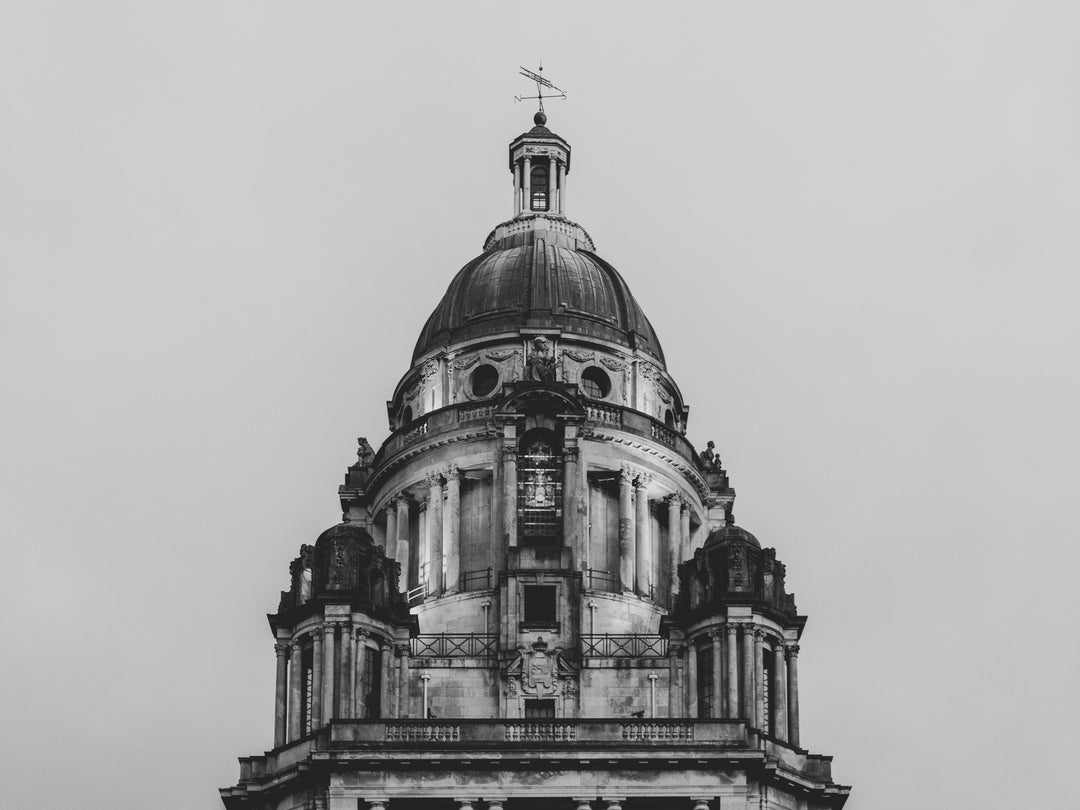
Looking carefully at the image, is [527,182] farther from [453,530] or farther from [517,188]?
[453,530]

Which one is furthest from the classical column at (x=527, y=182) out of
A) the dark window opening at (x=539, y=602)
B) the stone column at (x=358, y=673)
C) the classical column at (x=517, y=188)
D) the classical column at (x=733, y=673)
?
the classical column at (x=733, y=673)

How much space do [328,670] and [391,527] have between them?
43.1 ft

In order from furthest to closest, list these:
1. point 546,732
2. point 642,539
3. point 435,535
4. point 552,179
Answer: point 552,179
point 642,539
point 435,535
point 546,732

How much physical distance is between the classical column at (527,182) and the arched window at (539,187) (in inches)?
3.3

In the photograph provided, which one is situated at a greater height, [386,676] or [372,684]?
[386,676]

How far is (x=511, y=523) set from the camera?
103m

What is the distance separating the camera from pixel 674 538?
355ft

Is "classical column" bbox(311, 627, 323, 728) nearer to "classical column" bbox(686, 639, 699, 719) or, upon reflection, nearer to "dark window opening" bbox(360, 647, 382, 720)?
"dark window opening" bbox(360, 647, 382, 720)

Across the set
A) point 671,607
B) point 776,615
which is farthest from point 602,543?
point 776,615

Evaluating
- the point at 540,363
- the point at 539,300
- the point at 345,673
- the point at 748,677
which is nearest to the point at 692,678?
the point at 748,677

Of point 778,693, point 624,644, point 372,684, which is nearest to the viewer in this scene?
point 778,693

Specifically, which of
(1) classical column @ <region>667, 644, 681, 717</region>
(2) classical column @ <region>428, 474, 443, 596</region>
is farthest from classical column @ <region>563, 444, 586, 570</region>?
(2) classical column @ <region>428, 474, 443, 596</region>

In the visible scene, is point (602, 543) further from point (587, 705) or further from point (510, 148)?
point (510, 148)

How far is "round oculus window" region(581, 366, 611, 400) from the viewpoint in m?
112
